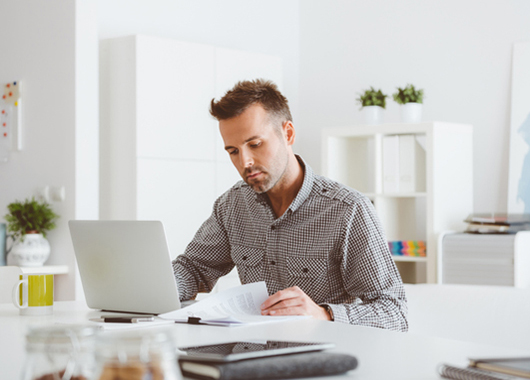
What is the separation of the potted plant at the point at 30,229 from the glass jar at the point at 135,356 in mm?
3224

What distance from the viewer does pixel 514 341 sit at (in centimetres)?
180

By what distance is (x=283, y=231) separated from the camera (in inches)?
82.2

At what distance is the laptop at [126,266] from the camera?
1.66 m

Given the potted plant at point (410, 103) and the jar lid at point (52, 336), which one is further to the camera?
the potted plant at point (410, 103)

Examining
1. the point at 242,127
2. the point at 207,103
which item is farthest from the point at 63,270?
the point at 242,127

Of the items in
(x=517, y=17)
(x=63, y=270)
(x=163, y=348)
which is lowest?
(x=63, y=270)

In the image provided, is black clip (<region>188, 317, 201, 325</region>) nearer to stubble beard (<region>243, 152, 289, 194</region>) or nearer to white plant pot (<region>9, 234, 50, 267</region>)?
stubble beard (<region>243, 152, 289, 194</region>)

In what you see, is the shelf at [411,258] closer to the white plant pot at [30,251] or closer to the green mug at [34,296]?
the white plant pot at [30,251]

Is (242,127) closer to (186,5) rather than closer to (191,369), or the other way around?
(191,369)

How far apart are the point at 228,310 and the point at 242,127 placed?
0.58 metres

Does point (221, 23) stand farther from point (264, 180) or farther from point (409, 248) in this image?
point (264, 180)

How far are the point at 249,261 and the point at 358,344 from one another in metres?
0.94

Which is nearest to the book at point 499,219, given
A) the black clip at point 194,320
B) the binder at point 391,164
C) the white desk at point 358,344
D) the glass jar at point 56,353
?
the binder at point 391,164

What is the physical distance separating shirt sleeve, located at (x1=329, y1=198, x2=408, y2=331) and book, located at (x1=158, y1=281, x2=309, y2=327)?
Answer: 0.60 feet
